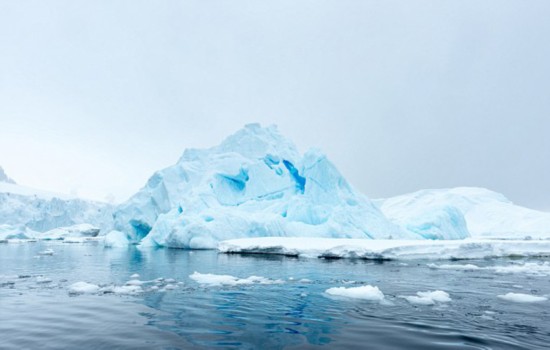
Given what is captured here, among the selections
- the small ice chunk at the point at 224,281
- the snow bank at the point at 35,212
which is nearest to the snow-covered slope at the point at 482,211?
the small ice chunk at the point at 224,281

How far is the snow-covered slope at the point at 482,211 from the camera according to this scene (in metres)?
53.4

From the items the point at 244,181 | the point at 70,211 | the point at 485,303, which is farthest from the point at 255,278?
the point at 70,211

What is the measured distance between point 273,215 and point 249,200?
200 inches

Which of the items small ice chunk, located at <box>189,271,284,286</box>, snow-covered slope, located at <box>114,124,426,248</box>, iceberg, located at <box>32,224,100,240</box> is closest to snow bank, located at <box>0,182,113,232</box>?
iceberg, located at <box>32,224,100,240</box>

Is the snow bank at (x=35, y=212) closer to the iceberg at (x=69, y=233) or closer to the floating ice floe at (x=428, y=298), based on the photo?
the iceberg at (x=69, y=233)

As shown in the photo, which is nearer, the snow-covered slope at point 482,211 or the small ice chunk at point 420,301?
the small ice chunk at point 420,301

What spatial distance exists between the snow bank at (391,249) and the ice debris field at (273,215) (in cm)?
5

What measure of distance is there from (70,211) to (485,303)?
6658cm

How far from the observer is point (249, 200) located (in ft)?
107

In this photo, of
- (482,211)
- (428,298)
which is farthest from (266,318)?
(482,211)

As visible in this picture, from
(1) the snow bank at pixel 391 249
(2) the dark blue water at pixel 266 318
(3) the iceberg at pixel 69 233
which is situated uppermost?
(3) the iceberg at pixel 69 233

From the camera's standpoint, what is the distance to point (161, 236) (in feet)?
96.8

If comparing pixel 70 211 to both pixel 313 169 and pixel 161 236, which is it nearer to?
pixel 161 236

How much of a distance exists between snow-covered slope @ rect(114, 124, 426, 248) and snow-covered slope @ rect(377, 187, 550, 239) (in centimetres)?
2052
